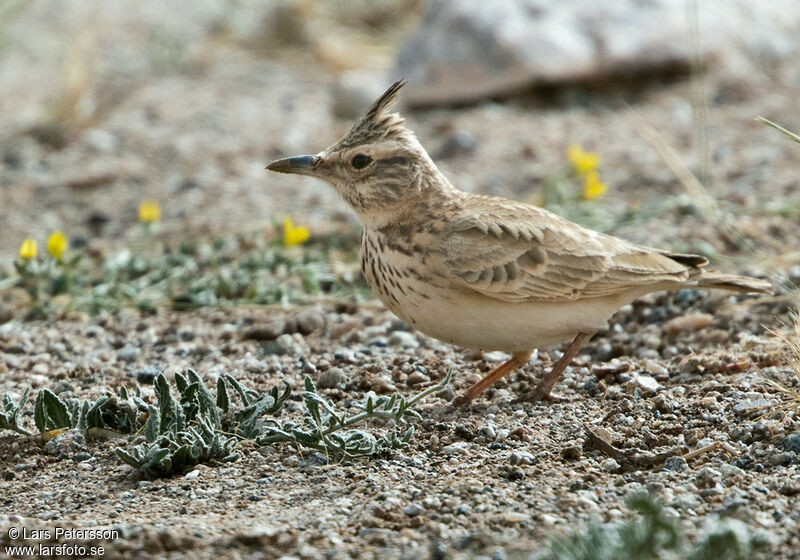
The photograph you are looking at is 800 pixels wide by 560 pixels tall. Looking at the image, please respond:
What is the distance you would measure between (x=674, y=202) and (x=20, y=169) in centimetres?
503

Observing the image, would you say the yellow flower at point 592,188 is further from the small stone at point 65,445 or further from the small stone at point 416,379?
the small stone at point 65,445

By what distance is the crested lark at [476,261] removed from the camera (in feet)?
15.0

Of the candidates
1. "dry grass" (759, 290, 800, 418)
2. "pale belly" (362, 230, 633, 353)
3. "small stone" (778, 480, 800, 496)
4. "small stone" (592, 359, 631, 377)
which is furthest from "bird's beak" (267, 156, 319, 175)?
"small stone" (778, 480, 800, 496)

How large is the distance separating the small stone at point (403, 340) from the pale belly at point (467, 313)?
0.83m

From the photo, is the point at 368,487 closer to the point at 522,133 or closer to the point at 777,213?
the point at 777,213

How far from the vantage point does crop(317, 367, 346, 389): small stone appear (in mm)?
4910

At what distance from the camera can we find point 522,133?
927 centimetres

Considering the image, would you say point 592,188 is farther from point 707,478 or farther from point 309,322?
point 707,478

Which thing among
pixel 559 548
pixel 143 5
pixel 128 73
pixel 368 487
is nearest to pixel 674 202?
pixel 368 487

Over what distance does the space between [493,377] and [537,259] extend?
21.3 inches

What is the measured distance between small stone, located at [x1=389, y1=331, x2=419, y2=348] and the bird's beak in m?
1.06

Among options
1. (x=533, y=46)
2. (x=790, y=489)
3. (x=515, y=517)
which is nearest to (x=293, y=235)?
(x=515, y=517)

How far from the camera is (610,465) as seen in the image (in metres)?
3.98

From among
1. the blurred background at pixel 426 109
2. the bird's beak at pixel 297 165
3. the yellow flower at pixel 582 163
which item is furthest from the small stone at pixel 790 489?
the yellow flower at pixel 582 163
